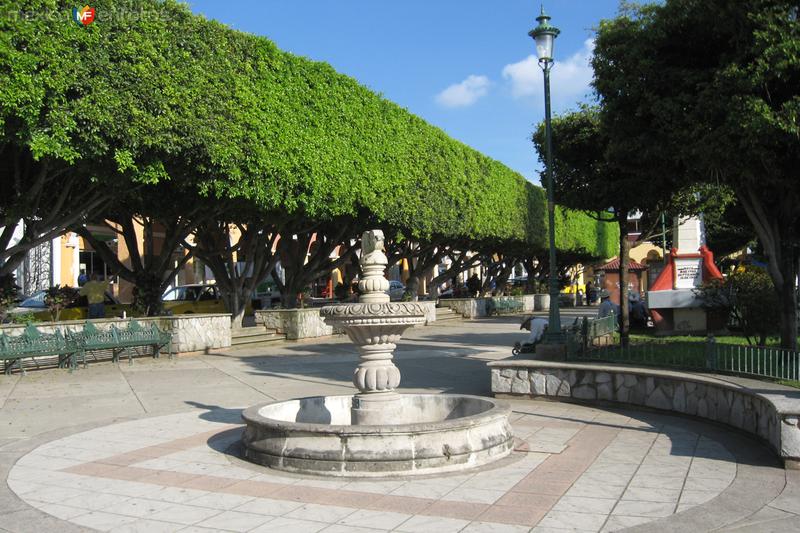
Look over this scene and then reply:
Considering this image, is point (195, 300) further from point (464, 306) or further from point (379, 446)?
point (379, 446)

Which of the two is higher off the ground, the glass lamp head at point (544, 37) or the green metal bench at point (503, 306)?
the glass lamp head at point (544, 37)

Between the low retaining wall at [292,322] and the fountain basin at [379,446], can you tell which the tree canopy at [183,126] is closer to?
the low retaining wall at [292,322]

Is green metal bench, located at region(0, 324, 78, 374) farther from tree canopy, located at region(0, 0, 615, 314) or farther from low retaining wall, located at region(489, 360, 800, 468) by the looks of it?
low retaining wall, located at region(489, 360, 800, 468)

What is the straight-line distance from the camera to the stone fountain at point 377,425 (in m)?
6.53

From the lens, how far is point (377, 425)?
6.93 m

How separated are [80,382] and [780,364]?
11.8 metres

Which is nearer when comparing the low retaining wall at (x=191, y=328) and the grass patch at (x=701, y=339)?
the grass patch at (x=701, y=339)

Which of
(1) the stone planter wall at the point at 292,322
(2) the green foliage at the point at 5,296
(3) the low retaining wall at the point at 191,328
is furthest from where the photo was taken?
(1) the stone planter wall at the point at 292,322

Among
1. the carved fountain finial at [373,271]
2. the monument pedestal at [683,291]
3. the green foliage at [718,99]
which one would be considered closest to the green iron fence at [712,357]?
the green foliage at [718,99]

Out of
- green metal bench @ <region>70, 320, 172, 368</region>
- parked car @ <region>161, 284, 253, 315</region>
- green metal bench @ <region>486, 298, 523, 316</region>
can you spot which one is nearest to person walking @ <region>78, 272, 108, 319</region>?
green metal bench @ <region>70, 320, 172, 368</region>

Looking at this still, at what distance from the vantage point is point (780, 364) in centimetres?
852

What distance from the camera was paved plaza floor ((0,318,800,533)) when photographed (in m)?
5.26

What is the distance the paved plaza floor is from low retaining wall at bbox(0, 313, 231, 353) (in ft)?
18.9

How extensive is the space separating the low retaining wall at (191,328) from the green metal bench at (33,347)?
157 centimetres
